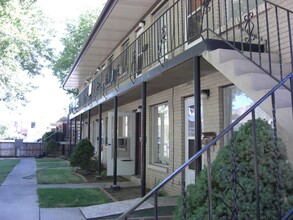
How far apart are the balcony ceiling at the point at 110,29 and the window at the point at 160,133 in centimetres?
310

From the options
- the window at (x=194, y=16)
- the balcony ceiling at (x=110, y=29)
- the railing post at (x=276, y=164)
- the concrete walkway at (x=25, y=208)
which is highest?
the balcony ceiling at (x=110, y=29)

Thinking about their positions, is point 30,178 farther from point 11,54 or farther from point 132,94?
point 11,54

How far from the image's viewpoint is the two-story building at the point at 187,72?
4664 mm

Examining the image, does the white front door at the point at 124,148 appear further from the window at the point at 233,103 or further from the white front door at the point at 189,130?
the window at the point at 233,103

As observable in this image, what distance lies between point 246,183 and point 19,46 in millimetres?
22527

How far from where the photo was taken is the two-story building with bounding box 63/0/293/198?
4664 mm

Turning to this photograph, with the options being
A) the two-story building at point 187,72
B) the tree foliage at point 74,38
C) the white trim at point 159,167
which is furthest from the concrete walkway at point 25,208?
the tree foliage at point 74,38

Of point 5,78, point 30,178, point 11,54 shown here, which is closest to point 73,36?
point 5,78

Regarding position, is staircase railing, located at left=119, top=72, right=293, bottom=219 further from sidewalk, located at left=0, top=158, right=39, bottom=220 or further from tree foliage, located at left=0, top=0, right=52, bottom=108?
tree foliage, located at left=0, top=0, right=52, bottom=108

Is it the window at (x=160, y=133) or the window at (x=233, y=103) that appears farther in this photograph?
the window at (x=160, y=133)

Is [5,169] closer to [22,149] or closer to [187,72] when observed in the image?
[187,72]

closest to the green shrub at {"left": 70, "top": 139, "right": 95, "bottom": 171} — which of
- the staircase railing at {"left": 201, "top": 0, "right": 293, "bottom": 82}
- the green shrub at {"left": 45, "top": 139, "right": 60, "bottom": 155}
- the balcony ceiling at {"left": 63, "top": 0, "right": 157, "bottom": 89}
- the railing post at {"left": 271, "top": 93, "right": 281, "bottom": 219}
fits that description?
the balcony ceiling at {"left": 63, "top": 0, "right": 157, "bottom": 89}

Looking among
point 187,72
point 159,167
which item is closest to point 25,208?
point 159,167

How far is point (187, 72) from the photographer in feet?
22.1
